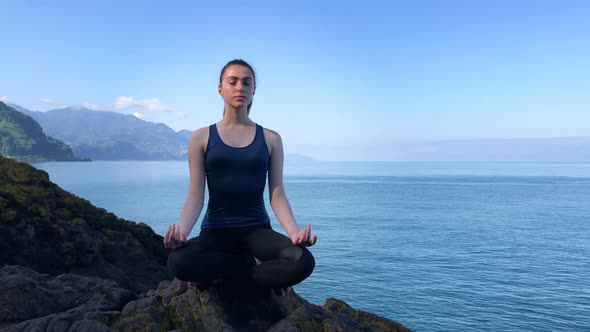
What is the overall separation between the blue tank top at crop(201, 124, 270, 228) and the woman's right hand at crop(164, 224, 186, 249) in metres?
0.59

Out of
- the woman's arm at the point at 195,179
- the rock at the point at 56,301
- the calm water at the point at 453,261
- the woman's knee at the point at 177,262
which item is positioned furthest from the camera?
the calm water at the point at 453,261

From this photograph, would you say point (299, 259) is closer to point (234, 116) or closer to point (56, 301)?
point (234, 116)


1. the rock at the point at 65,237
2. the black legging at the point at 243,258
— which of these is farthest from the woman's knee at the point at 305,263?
the rock at the point at 65,237

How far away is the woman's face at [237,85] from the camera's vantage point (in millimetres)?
5676

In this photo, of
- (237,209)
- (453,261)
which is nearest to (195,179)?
(237,209)

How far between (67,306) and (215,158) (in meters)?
2.88

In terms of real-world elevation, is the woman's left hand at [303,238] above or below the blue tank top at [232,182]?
below

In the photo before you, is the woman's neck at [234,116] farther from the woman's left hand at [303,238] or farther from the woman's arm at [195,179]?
the woman's left hand at [303,238]

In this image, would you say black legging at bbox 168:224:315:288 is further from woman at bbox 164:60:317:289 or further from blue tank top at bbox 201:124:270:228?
blue tank top at bbox 201:124:270:228

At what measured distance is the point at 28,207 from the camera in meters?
10.5

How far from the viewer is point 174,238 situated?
4906 millimetres

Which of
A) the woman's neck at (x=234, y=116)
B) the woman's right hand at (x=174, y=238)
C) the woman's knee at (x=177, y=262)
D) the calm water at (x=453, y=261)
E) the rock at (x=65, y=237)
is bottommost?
the calm water at (x=453, y=261)

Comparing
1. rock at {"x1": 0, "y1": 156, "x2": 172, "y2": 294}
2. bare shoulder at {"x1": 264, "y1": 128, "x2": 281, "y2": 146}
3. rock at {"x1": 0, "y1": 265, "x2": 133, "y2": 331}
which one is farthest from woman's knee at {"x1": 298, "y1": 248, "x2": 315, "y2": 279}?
rock at {"x1": 0, "y1": 156, "x2": 172, "y2": 294}

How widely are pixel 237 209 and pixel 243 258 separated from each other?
641mm
